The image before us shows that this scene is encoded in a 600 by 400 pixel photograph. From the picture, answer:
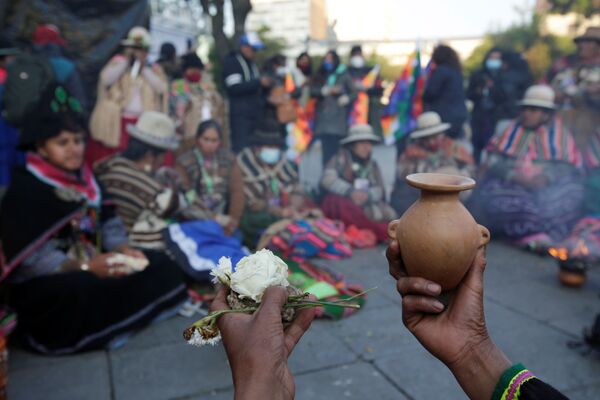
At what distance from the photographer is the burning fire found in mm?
4920

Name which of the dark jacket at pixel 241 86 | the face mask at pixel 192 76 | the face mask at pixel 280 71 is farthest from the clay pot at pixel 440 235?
the face mask at pixel 280 71

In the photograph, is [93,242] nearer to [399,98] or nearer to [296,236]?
[296,236]

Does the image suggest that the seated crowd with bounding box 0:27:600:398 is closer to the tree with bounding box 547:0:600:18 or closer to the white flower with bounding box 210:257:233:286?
the white flower with bounding box 210:257:233:286

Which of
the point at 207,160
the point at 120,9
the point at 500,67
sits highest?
the point at 120,9

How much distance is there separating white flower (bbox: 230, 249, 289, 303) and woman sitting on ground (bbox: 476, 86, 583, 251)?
5393 mm

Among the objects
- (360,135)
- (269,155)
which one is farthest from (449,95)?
(269,155)

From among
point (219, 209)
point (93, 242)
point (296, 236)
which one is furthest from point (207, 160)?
point (93, 242)

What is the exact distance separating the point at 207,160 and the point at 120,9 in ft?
7.63

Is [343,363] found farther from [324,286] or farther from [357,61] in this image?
[357,61]

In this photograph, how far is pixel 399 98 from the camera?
26.0 feet

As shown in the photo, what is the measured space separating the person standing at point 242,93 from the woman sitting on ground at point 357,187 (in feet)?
3.89

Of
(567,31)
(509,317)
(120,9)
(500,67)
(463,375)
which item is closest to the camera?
(463,375)

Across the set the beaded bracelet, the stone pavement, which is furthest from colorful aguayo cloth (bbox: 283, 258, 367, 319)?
the beaded bracelet

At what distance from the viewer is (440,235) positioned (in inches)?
62.7
